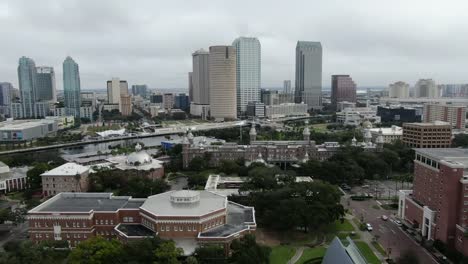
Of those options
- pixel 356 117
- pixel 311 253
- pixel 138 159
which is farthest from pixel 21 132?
pixel 356 117

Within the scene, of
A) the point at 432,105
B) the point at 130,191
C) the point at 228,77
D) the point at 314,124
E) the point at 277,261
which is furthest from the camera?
the point at 228,77

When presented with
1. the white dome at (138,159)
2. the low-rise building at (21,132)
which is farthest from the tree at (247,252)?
the low-rise building at (21,132)

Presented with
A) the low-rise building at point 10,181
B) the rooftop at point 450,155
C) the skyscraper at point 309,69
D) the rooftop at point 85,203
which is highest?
the skyscraper at point 309,69

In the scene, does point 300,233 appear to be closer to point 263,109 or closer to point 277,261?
point 277,261

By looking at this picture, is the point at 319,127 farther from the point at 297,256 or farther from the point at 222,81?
the point at 297,256

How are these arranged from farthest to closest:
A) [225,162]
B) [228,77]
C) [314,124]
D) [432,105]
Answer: [228,77] → [314,124] → [432,105] → [225,162]

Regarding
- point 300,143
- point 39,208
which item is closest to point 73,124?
point 300,143

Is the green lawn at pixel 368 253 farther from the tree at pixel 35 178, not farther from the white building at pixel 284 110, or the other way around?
the white building at pixel 284 110
